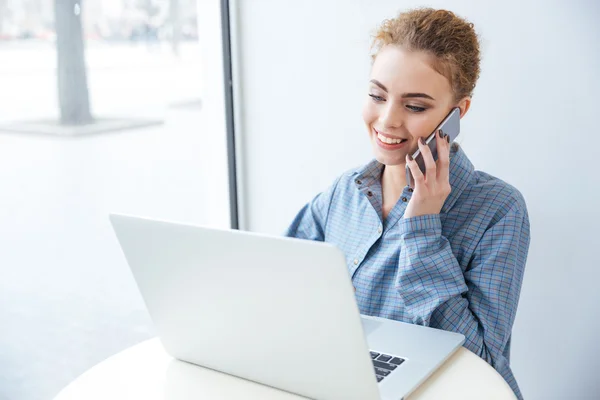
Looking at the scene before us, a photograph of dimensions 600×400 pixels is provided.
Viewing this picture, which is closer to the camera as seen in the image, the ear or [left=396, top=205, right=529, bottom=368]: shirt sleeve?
[left=396, top=205, right=529, bottom=368]: shirt sleeve

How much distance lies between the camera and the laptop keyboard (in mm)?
1157

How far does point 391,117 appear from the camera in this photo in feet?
4.84

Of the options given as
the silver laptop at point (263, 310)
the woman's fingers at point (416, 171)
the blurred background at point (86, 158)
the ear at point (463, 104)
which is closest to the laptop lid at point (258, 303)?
the silver laptop at point (263, 310)

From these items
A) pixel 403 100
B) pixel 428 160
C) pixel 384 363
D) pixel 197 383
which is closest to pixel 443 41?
pixel 403 100

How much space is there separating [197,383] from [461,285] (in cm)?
55

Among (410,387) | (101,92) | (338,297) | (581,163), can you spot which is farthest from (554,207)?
(101,92)

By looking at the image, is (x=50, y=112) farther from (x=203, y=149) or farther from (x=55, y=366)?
(x=55, y=366)

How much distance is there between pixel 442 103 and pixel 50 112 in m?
1.40

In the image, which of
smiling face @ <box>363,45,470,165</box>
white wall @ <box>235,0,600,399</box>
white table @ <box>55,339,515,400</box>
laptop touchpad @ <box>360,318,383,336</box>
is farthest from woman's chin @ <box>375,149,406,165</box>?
white wall @ <box>235,0,600,399</box>

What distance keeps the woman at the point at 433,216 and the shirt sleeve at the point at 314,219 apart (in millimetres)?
138

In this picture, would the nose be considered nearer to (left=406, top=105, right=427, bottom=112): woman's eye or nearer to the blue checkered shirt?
(left=406, top=105, right=427, bottom=112): woman's eye

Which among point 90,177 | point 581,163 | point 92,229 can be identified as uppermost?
point 581,163

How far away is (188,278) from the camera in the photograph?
106 centimetres

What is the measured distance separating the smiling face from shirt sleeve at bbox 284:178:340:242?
0.88ft
